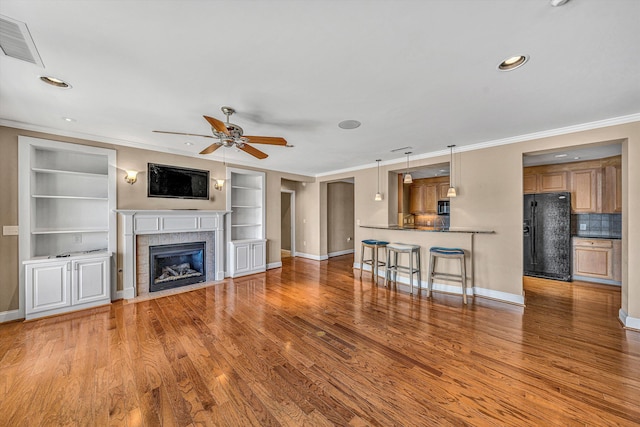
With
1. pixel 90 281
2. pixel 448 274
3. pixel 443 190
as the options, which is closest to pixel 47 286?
pixel 90 281

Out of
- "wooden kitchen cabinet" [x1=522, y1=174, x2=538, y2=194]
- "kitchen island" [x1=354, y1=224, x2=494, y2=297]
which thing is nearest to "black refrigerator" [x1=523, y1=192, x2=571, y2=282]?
"wooden kitchen cabinet" [x1=522, y1=174, x2=538, y2=194]

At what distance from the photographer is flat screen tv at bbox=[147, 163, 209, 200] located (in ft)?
13.8

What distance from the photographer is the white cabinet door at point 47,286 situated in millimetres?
3053

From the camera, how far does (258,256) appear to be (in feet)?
17.9

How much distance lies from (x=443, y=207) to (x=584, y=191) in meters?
2.64

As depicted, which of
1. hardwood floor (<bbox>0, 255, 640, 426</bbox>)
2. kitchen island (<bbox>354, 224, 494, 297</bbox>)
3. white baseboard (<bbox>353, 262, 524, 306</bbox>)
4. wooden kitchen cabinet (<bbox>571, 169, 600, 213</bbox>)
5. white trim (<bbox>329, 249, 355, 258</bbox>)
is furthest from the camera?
white trim (<bbox>329, 249, 355, 258</bbox>)

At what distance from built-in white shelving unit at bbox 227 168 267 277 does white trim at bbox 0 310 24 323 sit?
2908 mm

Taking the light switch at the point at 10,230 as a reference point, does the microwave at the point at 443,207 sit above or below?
above

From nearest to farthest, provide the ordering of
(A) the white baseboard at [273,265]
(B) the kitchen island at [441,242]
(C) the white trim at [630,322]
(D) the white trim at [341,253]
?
(C) the white trim at [630,322]
(B) the kitchen island at [441,242]
(A) the white baseboard at [273,265]
(D) the white trim at [341,253]

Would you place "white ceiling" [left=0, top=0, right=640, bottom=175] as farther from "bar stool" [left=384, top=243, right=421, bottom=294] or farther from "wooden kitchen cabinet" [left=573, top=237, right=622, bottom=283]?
"wooden kitchen cabinet" [left=573, top=237, right=622, bottom=283]

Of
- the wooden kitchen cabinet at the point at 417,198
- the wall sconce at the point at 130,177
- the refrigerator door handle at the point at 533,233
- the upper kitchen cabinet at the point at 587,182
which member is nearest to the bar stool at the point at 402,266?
the refrigerator door handle at the point at 533,233

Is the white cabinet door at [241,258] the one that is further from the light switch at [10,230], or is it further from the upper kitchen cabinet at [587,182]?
the upper kitchen cabinet at [587,182]

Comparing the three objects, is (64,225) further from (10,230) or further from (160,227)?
(160,227)

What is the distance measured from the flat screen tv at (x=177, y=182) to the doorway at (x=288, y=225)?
305 centimetres
